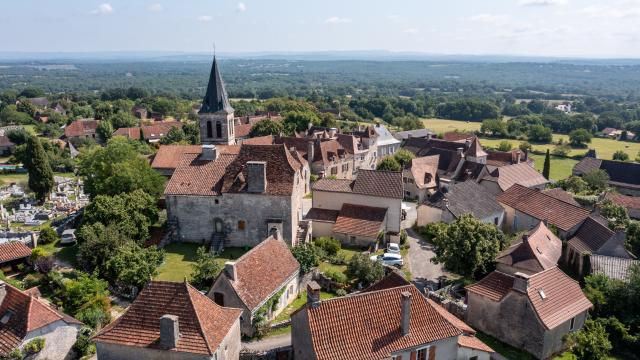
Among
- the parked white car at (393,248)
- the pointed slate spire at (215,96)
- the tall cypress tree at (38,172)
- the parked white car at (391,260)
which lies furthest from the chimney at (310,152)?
the tall cypress tree at (38,172)

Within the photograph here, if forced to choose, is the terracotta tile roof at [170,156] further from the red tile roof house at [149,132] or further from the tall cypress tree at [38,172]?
the red tile roof house at [149,132]

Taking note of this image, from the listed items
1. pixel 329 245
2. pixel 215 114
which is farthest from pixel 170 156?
pixel 329 245

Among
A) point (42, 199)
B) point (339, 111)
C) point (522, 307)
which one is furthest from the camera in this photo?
point (339, 111)

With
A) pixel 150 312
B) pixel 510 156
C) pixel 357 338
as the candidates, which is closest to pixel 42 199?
pixel 150 312

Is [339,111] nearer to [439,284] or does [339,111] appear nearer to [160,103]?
[160,103]

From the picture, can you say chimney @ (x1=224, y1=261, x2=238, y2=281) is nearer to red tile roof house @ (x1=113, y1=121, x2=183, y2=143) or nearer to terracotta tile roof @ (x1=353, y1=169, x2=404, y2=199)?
terracotta tile roof @ (x1=353, y1=169, x2=404, y2=199)
